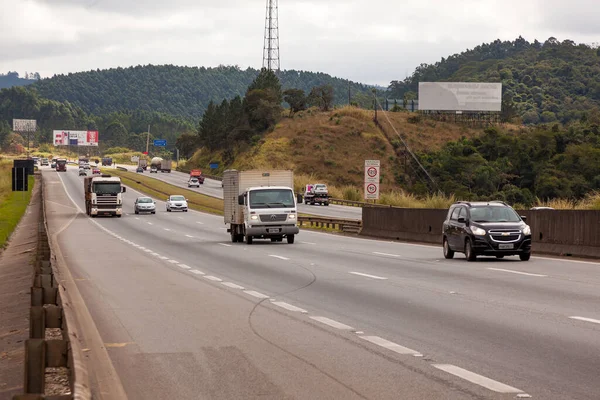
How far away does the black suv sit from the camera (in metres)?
25.7

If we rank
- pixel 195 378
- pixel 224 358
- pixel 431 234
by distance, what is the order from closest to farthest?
pixel 195 378, pixel 224 358, pixel 431 234

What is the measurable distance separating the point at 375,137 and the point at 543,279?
420ft

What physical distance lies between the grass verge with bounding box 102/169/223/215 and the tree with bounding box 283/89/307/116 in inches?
1334

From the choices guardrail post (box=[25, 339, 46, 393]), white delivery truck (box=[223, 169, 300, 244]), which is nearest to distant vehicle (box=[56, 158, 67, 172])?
white delivery truck (box=[223, 169, 300, 244])

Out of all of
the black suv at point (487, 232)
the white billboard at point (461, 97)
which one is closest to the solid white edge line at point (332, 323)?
the black suv at point (487, 232)

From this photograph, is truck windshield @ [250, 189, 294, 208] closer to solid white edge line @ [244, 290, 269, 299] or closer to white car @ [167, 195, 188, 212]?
solid white edge line @ [244, 290, 269, 299]

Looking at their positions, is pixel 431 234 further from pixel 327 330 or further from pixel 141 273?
pixel 327 330

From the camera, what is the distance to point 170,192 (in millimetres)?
116062

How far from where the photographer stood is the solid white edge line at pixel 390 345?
1047 centimetres

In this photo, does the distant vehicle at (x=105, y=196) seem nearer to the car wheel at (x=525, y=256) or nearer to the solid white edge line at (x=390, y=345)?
the car wheel at (x=525, y=256)

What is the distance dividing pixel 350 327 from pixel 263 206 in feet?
82.0

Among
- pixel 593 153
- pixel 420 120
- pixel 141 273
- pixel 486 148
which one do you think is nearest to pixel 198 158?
pixel 420 120

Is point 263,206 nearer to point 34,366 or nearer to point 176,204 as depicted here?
point 34,366

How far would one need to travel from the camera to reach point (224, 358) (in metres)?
10.2
